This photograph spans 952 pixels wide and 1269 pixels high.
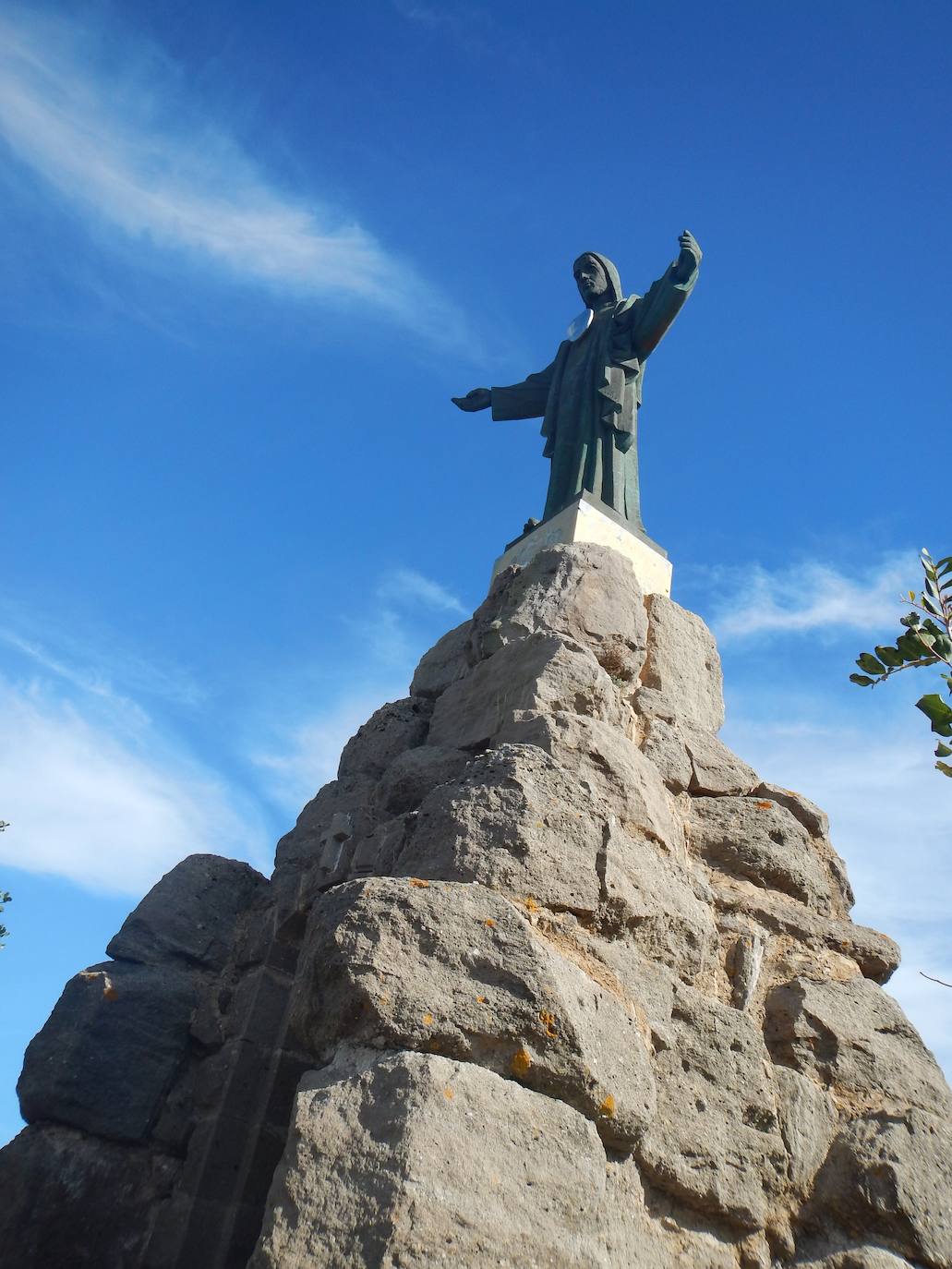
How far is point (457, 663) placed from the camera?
6.15 meters

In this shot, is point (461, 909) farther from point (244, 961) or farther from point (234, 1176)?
point (244, 961)

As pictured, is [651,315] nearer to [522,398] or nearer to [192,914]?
[522,398]

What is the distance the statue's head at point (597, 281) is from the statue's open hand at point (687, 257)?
1253mm

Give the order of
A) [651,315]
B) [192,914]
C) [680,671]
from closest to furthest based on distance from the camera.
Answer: [192,914], [680,671], [651,315]

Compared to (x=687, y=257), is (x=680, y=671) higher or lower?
lower

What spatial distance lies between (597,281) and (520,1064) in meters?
6.44

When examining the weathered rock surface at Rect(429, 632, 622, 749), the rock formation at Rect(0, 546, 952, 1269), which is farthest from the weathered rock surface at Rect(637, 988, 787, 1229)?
the weathered rock surface at Rect(429, 632, 622, 749)

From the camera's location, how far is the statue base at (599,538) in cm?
640

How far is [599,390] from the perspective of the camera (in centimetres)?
775

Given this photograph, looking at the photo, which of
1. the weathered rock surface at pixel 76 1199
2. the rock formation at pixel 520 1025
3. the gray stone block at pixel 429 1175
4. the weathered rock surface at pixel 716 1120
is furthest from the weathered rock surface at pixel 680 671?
the weathered rock surface at pixel 76 1199

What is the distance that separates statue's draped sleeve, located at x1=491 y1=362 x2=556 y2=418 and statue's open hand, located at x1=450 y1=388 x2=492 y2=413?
0.24 feet

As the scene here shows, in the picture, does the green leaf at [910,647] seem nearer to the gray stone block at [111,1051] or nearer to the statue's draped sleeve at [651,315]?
the gray stone block at [111,1051]

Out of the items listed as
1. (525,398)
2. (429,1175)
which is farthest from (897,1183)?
(525,398)

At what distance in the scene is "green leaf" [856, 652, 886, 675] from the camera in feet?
10.6
